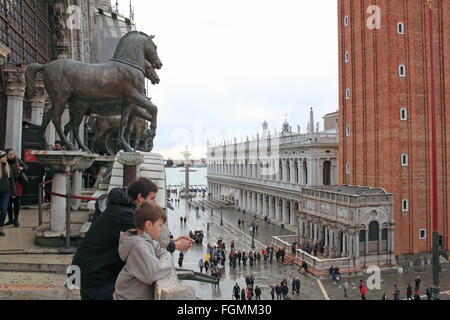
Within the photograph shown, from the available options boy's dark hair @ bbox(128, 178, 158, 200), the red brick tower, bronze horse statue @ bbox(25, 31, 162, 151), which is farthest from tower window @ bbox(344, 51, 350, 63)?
boy's dark hair @ bbox(128, 178, 158, 200)

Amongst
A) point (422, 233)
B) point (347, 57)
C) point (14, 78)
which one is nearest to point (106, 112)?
point (14, 78)

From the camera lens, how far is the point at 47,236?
22.9ft

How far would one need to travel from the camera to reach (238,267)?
2528cm

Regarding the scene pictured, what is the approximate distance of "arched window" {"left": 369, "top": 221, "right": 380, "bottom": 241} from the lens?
85.5 feet

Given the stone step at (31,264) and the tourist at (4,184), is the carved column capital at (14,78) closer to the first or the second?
the tourist at (4,184)

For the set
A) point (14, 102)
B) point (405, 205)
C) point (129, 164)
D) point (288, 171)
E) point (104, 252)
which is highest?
point (14, 102)

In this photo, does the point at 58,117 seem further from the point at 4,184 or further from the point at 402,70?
the point at 402,70

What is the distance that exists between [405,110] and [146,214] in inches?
1134

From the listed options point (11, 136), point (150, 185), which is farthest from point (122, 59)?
point (11, 136)

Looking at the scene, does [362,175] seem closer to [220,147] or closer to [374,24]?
[374,24]

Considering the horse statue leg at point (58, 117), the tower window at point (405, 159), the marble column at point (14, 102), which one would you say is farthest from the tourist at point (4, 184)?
the tower window at point (405, 159)

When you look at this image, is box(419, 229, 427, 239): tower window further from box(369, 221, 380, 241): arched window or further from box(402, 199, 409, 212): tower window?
box(369, 221, 380, 241): arched window

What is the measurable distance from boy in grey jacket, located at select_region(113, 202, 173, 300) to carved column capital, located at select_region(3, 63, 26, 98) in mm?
11026
